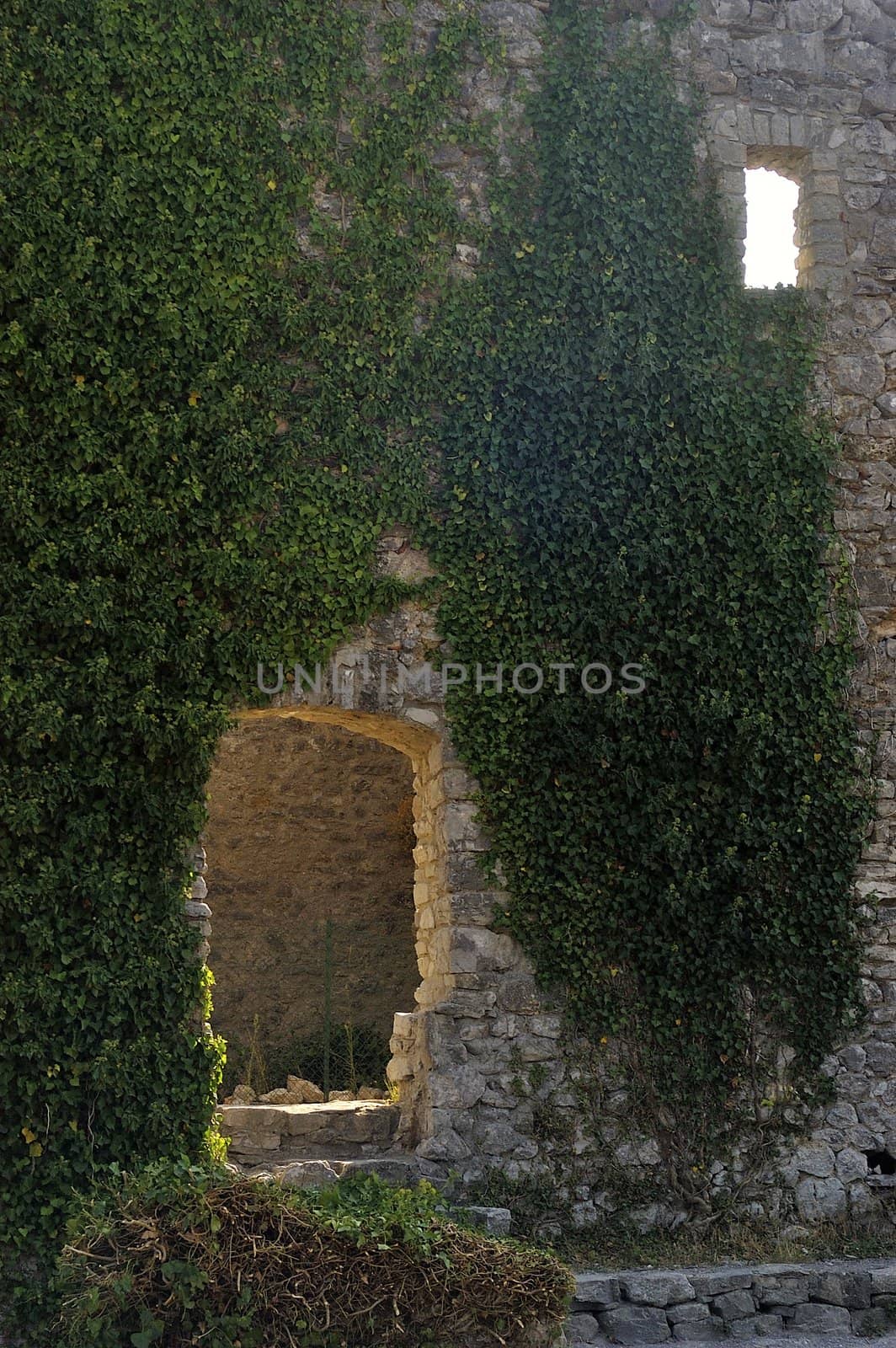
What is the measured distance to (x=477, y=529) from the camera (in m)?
6.96

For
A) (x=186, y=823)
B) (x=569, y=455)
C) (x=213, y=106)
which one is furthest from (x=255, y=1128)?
(x=213, y=106)

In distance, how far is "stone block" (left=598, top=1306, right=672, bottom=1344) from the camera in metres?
5.97

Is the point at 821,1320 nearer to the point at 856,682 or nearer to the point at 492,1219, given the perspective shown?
the point at 492,1219

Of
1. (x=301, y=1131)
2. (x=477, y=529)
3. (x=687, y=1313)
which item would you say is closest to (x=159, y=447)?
(x=477, y=529)

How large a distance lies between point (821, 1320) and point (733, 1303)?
0.42m

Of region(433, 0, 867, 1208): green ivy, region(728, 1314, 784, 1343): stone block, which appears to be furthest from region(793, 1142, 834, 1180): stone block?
region(728, 1314, 784, 1343): stone block

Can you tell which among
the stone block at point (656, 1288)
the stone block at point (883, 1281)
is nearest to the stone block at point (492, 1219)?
the stone block at point (656, 1288)

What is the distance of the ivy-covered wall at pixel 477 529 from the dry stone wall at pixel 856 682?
0.03 m

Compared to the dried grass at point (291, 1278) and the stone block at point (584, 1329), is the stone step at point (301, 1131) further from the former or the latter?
the dried grass at point (291, 1278)

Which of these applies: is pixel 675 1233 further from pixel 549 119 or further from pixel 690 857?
pixel 549 119

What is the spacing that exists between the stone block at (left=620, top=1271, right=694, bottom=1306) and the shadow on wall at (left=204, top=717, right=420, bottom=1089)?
4258 millimetres

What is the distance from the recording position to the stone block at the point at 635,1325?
597 cm

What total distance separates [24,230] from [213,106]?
114 centimetres

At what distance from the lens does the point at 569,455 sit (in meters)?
7.11
